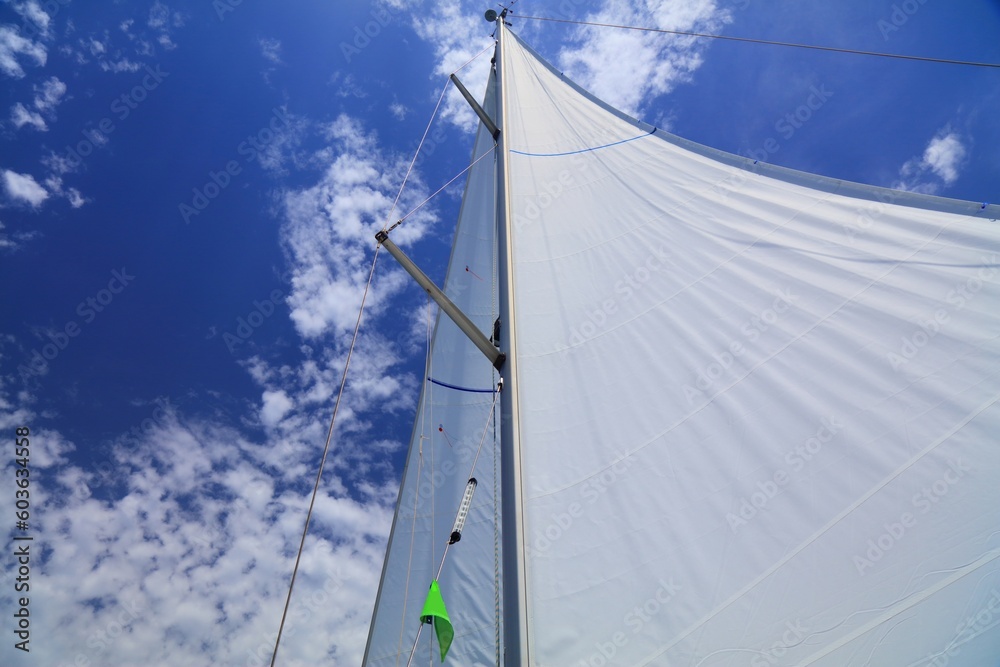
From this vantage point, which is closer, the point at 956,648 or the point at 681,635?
the point at 956,648

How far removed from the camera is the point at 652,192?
3967 mm

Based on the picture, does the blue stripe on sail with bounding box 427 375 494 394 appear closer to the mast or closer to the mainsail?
the mainsail

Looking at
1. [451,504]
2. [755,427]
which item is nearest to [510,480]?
[755,427]

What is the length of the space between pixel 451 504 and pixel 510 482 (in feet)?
9.07

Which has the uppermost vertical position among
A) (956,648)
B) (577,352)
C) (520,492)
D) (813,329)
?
(577,352)

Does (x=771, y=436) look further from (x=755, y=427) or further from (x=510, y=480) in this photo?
(x=510, y=480)

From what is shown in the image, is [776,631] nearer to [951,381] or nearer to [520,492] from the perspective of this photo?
[520,492]

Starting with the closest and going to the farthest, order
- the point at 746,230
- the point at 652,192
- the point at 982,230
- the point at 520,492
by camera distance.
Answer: the point at 520,492 < the point at 982,230 < the point at 746,230 < the point at 652,192

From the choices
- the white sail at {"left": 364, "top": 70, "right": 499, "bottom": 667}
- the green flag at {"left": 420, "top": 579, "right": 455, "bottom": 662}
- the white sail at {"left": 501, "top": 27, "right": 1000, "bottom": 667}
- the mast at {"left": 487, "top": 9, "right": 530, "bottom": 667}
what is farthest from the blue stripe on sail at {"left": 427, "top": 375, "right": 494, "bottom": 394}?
the green flag at {"left": 420, "top": 579, "right": 455, "bottom": 662}

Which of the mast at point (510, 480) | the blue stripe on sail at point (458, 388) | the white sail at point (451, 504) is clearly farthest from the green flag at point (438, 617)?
the blue stripe on sail at point (458, 388)

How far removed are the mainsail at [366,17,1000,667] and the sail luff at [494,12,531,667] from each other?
0.6 inches

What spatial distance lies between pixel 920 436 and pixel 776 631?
1080 mm

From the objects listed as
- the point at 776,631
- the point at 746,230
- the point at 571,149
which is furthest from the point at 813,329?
the point at 571,149

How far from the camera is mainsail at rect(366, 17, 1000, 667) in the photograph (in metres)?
1.68
